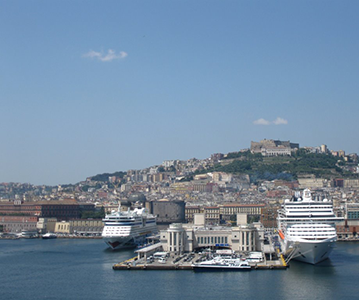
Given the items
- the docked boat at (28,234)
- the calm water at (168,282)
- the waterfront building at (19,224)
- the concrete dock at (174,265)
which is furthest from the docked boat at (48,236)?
the concrete dock at (174,265)

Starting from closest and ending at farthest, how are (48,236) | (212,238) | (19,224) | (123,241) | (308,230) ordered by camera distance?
(308,230), (212,238), (123,241), (48,236), (19,224)

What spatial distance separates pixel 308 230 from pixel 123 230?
17.4 m

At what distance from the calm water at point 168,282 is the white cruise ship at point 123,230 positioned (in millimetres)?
8280

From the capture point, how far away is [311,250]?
3303 cm

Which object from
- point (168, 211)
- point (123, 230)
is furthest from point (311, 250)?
point (168, 211)

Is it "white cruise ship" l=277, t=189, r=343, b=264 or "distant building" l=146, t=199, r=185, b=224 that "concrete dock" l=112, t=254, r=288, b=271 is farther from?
"distant building" l=146, t=199, r=185, b=224

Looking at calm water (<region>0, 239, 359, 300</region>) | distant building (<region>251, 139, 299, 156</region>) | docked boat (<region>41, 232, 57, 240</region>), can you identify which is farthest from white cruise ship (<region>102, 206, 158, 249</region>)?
distant building (<region>251, 139, 299, 156</region>)

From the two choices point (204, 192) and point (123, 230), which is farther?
point (204, 192)

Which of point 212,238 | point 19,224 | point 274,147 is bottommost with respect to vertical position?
point 212,238

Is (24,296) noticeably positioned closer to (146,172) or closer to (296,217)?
(296,217)

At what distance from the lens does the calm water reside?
26.8 meters

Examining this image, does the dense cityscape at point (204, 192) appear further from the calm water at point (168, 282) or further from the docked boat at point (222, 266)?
the docked boat at point (222, 266)

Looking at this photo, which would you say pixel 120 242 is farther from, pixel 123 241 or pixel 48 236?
pixel 48 236

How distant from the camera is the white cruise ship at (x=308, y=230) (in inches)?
1307
